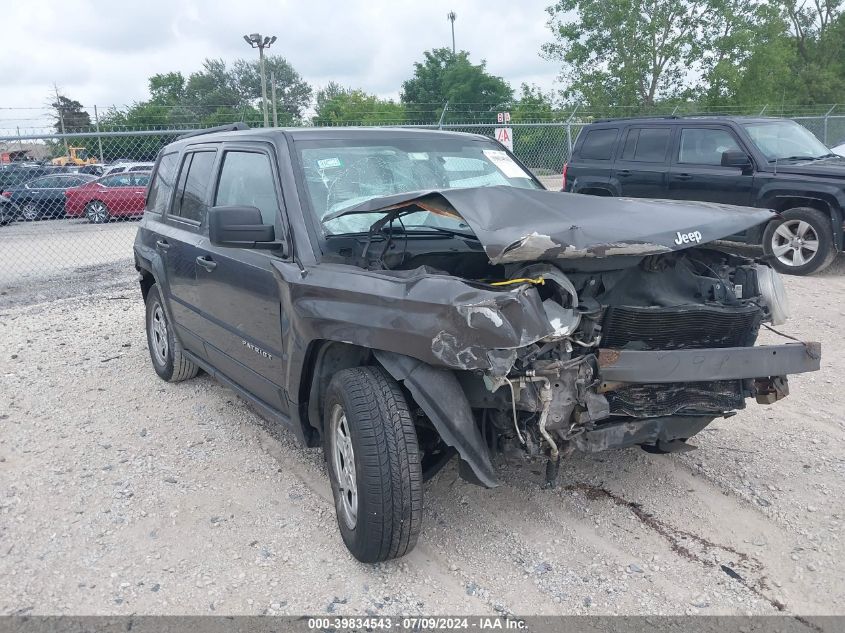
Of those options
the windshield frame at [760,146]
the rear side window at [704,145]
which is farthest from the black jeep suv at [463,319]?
the rear side window at [704,145]

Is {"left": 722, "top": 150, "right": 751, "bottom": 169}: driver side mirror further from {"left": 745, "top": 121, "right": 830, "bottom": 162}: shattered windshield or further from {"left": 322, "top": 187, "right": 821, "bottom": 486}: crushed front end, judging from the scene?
{"left": 322, "top": 187, "right": 821, "bottom": 486}: crushed front end

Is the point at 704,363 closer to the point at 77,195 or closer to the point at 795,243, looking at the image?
the point at 795,243

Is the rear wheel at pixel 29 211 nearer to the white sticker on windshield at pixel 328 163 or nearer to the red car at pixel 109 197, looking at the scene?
the red car at pixel 109 197

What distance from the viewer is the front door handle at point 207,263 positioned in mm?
4395

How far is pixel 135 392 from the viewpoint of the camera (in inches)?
221

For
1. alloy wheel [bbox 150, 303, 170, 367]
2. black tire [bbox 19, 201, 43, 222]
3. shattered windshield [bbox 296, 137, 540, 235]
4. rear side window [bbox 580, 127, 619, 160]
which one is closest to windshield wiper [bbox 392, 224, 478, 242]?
shattered windshield [bbox 296, 137, 540, 235]

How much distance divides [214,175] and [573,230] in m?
2.54

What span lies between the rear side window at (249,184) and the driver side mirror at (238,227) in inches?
6.7

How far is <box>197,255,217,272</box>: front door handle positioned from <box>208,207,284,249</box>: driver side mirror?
743 millimetres

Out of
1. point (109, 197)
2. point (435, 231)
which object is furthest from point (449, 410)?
point (109, 197)

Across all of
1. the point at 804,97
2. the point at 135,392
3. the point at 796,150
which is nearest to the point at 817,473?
the point at 135,392

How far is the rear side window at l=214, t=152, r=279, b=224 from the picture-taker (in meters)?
3.94

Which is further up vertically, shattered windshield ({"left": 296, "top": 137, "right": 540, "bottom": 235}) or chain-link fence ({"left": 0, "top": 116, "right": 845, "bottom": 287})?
shattered windshield ({"left": 296, "top": 137, "right": 540, "bottom": 235})

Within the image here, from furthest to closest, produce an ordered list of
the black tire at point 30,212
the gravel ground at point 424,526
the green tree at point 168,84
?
the green tree at point 168,84, the black tire at point 30,212, the gravel ground at point 424,526
